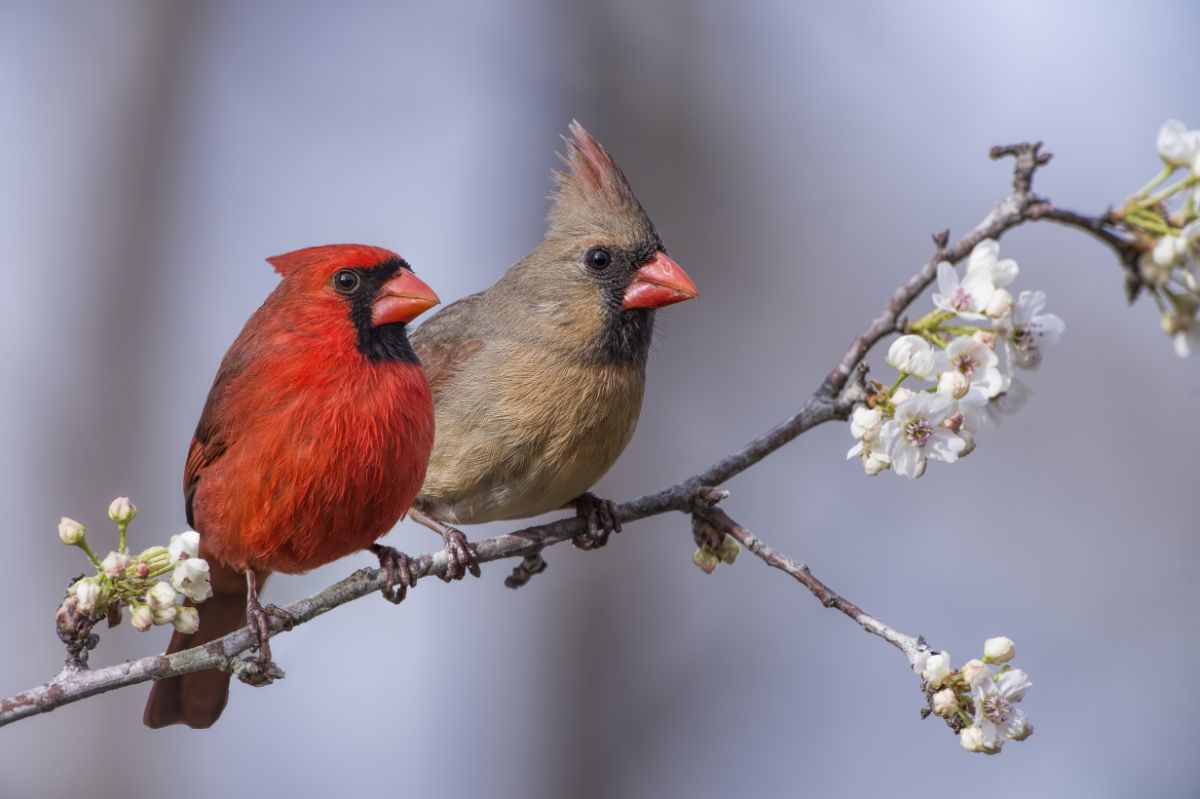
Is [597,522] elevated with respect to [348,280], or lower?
lower

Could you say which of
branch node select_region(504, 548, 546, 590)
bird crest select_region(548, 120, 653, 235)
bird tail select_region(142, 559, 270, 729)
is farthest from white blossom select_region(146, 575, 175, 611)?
bird crest select_region(548, 120, 653, 235)

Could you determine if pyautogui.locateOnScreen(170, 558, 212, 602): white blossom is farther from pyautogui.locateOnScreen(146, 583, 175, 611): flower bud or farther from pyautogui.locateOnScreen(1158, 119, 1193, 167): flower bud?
pyautogui.locateOnScreen(1158, 119, 1193, 167): flower bud

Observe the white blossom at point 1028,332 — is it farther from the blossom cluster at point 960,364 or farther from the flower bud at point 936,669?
the flower bud at point 936,669

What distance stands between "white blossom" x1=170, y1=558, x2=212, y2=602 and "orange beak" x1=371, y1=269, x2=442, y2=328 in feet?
2.36

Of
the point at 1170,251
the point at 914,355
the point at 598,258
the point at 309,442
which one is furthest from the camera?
the point at 598,258

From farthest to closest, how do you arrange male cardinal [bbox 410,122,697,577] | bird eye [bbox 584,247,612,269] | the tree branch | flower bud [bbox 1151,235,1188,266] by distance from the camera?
bird eye [bbox 584,247,612,269], male cardinal [bbox 410,122,697,577], the tree branch, flower bud [bbox 1151,235,1188,266]

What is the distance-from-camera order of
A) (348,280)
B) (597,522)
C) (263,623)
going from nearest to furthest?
(263,623), (348,280), (597,522)

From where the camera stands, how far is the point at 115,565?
228 centimetres

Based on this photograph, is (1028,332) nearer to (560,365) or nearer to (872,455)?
(872,455)

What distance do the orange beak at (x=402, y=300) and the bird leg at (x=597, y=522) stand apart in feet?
2.38

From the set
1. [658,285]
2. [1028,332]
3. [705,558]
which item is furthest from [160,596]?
[658,285]

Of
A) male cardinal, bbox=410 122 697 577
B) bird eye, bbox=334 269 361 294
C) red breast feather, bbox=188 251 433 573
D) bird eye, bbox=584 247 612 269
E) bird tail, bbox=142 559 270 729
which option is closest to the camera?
red breast feather, bbox=188 251 433 573

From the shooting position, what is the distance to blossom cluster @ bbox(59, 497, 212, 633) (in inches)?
88.7

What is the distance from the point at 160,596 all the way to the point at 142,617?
48 millimetres
